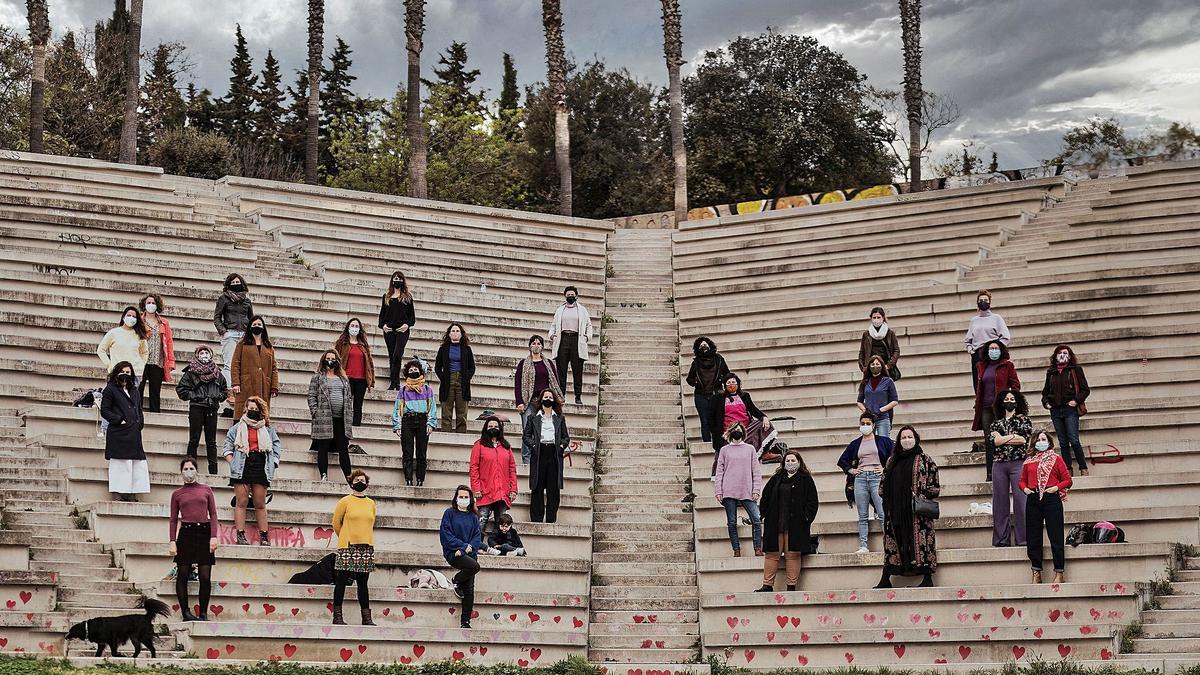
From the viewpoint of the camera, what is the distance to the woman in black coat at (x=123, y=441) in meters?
14.9

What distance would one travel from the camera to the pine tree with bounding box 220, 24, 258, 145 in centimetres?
5659

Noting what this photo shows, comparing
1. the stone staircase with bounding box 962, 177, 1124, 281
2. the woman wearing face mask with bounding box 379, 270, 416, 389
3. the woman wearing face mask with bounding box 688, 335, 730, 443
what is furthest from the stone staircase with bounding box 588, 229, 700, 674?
the stone staircase with bounding box 962, 177, 1124, 281

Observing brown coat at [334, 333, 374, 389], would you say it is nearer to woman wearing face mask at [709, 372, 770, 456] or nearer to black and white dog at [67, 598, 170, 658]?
woman wearing face mask at [709, 372, 770, 456]

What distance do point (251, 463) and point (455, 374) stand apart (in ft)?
12.3

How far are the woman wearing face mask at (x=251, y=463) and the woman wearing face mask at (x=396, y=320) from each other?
13.4ft

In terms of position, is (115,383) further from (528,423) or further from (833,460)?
(833,460)

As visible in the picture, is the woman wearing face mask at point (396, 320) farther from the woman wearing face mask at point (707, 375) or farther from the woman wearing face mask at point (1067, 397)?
the woman wearing face mask at point (1067, 397)

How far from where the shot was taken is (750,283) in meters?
25.8

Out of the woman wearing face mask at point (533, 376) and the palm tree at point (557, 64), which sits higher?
the palm tree at point (557, 64)

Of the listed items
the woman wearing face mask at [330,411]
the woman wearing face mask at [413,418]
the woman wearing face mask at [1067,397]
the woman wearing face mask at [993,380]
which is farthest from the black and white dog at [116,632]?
the woman wearing face mask at [1067,397]

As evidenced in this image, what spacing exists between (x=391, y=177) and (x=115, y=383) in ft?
106

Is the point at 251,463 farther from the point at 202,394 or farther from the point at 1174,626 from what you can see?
the point at 1174,626

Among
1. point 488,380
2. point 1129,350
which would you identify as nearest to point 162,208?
point 488,380

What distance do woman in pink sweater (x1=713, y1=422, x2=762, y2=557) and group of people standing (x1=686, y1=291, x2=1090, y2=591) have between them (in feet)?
0.04
